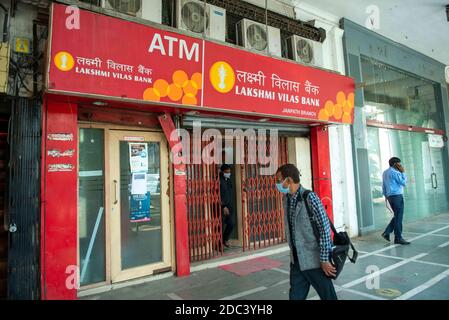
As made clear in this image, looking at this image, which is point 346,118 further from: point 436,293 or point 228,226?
point 436,293

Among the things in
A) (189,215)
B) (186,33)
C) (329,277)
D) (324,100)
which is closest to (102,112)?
(186,33)

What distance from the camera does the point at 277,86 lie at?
5.25 m

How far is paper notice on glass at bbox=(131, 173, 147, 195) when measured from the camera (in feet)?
14.8

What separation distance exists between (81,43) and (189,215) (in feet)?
10.5

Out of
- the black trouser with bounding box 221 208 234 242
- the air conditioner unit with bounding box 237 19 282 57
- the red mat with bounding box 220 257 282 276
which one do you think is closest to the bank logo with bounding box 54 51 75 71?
the air conditioner unit with bounding box 237 19 282 57

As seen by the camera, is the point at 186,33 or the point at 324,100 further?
the point at 324,100

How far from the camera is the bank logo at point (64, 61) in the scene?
3289mm

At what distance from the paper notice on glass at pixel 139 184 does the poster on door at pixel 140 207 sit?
64 millimetres

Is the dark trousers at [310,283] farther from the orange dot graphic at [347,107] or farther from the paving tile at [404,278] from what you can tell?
the orange dot graphic at [347,107]

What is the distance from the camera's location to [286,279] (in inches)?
175

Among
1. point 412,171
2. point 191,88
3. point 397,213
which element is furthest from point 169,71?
point 412,171

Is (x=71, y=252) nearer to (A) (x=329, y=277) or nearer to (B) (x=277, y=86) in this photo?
(A) (x=329, y=277)

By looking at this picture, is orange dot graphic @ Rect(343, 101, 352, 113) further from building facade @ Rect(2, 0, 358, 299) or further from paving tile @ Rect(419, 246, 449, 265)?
paving tile @ Rect(419, 246, 449, 265)

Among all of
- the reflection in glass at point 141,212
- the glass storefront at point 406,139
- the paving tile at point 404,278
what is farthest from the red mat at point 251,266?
the glass storefront at point 406,139
